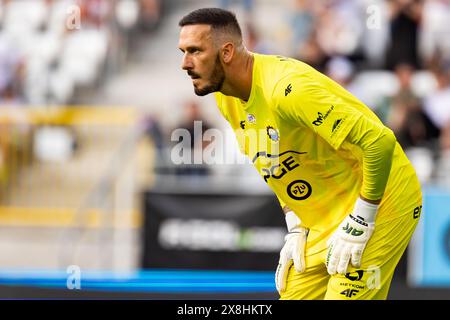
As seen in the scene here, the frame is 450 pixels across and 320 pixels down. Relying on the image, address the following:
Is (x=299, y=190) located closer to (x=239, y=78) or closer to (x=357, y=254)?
(x=357, y=254)

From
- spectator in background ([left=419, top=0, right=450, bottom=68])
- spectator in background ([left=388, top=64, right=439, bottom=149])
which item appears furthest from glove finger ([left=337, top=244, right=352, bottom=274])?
spectator in background ([left=419, top=0, right=450, bottom=68])

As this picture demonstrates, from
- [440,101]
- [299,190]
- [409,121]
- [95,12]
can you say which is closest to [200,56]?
[299,190]

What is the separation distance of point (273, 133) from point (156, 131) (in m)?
7.06

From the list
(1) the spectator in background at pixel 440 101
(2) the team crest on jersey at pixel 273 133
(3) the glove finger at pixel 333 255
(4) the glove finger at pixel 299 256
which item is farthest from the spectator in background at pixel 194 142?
(3) the glove finger at pixel 333 255

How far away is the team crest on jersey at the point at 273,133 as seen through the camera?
5676mm

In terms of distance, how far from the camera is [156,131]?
12.6 meters

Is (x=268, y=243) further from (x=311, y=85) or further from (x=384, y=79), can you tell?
(x=311, y=85)

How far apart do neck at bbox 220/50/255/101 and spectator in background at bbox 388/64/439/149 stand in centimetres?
671

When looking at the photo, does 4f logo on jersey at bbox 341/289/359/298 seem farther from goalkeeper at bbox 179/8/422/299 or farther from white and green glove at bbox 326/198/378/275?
white and green glove at bbox 326/198/378/275

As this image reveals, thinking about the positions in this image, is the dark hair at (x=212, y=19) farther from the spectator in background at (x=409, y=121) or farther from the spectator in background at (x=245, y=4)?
the spectator in background at (x=245, y=4)

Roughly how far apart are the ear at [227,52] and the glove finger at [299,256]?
124cm

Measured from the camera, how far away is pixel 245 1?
14.1 m
